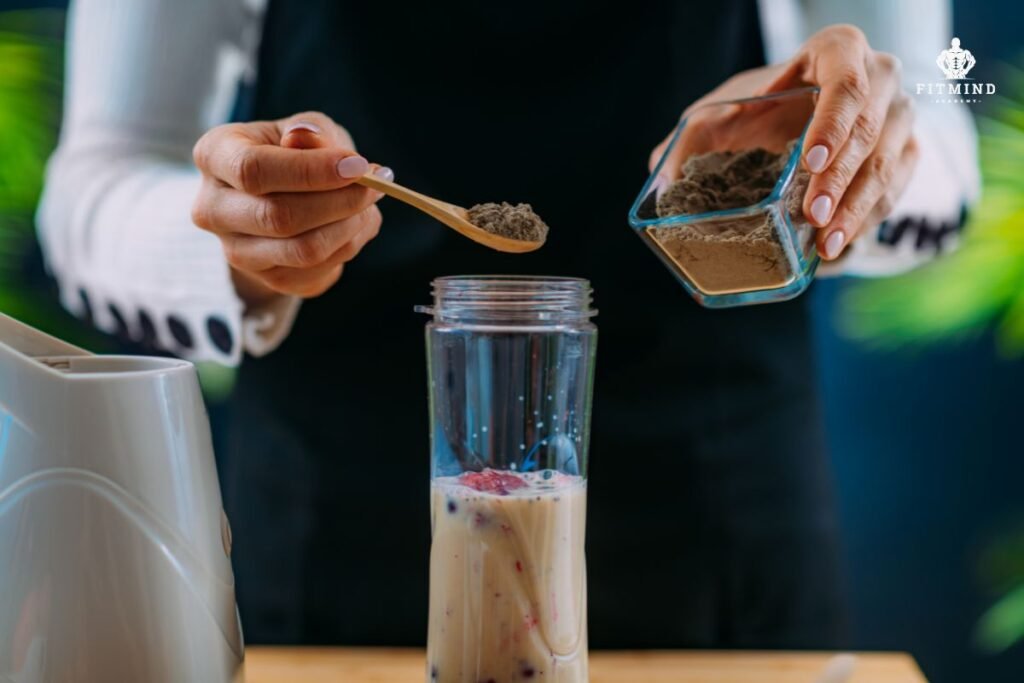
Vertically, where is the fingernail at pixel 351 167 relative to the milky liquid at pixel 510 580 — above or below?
above

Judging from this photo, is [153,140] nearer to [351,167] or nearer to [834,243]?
[351,167]

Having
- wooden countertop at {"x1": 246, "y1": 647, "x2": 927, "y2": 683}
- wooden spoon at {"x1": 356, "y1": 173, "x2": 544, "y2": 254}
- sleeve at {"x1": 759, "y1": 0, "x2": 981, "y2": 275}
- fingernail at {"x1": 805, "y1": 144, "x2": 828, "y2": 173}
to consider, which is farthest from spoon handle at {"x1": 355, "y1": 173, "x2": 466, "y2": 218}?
sleeve at {"x1": 759, "y1": 0, "x2": 981, "y2": 275}

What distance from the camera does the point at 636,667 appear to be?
28.6 inches

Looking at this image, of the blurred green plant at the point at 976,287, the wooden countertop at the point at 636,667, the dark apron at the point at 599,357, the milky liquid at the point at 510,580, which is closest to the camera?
the milky liquid at the point at 510,580

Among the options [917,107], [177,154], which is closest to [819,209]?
[917,107]

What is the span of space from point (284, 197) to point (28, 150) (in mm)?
956

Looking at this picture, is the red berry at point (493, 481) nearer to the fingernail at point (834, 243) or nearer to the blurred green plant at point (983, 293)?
the fingernail at point (834, 243)

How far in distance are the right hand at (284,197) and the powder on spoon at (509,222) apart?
0.22 feet

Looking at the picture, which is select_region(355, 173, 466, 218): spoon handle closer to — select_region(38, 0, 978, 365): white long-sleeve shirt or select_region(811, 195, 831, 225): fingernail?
select_region(811, 195, 831, 225): fingernail

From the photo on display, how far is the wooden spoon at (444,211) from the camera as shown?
0.62 m

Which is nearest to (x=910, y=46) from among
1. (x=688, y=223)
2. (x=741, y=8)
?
(x=741, y=8)

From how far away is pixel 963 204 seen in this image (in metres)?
1.37

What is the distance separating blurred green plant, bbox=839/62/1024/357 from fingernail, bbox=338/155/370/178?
952 millimetres

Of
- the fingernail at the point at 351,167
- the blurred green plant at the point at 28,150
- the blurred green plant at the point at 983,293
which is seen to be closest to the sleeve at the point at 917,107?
the blurred green plant at the point at 983,293
